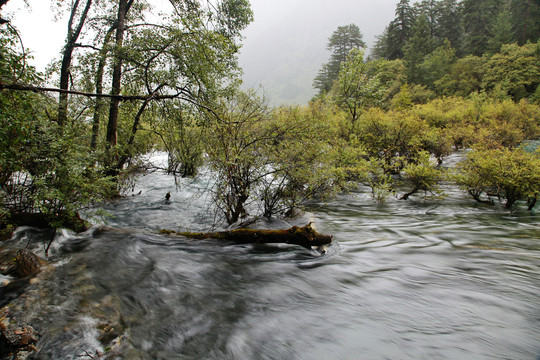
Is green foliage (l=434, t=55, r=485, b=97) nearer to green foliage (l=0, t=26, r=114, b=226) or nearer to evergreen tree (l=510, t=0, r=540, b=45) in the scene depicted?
evergreen tree (l=510, t=0, r=540, b=45)

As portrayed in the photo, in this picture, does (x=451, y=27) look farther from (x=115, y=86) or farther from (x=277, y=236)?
(x=277, y=236)

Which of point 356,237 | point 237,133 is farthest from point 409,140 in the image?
point 237,133

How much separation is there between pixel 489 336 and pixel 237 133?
5.68 m

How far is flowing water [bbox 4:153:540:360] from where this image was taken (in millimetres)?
2811

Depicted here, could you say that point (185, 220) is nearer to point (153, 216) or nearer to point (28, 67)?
point (153, 216)

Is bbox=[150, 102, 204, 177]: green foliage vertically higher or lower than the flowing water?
higher

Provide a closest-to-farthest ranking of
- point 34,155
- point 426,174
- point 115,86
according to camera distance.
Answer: point 34,155 → point 115,86 → point 426,174

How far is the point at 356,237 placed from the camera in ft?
21.2

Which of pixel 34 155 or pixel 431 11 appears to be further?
pixel 431 11

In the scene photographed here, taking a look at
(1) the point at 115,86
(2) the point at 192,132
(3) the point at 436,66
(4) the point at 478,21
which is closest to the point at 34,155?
(1) the point at 115,86

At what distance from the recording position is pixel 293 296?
12.9ft

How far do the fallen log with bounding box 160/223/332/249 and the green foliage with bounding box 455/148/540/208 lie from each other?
655cm

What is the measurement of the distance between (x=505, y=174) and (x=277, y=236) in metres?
7.60

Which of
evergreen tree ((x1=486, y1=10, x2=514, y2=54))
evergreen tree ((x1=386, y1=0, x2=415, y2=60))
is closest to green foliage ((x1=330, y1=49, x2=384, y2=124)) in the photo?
evergreen tree ((x1=486, y1=10, x2=514, y2=54))
